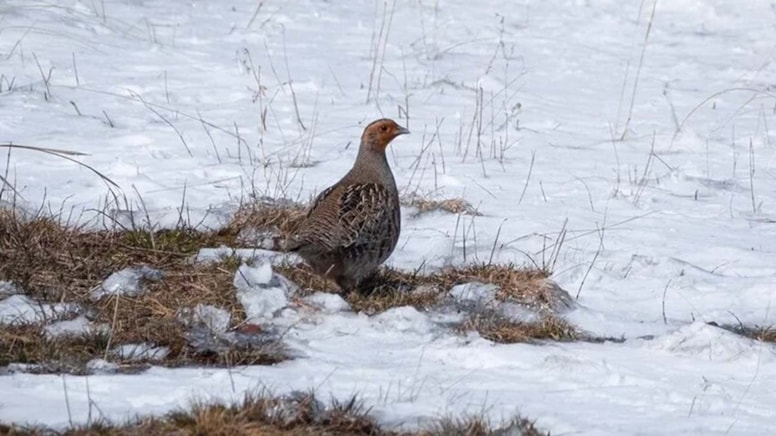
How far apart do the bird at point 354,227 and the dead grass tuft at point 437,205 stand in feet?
3.62

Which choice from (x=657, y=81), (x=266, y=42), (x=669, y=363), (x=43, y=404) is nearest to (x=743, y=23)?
(x=657, y=81)

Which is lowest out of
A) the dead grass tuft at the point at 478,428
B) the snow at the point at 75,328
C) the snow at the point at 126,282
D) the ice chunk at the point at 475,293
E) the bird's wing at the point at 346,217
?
the ice chunk at the point at 475,293

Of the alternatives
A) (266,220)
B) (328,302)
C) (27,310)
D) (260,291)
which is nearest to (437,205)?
(266,220)

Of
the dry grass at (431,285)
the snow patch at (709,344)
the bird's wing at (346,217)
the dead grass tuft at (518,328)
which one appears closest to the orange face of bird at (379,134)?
the bird's wing at (346,217)

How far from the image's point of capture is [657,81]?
36.2 ft

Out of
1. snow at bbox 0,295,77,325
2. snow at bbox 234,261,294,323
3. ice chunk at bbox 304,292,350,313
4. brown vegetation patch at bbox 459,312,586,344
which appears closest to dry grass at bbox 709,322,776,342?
brown vegetation patch at bbox 459,312,586,344

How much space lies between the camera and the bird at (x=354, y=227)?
5.79 m

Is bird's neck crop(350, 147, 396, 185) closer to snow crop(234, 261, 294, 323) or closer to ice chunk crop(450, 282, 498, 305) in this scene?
ice chunk crop(450, 282, 498, 305)

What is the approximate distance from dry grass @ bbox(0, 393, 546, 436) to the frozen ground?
17 centimetres

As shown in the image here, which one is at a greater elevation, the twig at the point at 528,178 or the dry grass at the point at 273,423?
the dry grass at the point at 273,423

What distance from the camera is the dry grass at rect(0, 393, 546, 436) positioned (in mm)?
3938

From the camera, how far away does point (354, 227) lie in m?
5.89

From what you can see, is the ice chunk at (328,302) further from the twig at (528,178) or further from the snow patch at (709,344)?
the twig at (528,178)

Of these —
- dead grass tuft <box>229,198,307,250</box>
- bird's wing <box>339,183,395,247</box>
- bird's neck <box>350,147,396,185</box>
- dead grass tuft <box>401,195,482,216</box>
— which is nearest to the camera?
bird's wing <box>339,183,395,247</box>
